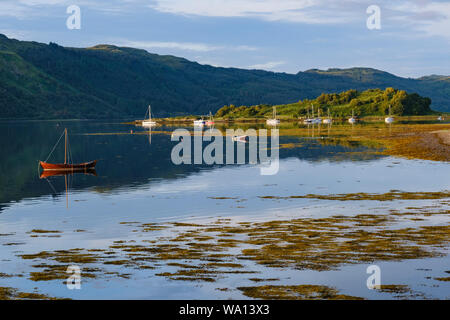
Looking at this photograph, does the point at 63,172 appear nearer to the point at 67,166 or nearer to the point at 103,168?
the point at 67,166

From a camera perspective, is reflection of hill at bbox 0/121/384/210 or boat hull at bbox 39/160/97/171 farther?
boat hull at bbox 39/160/97/171

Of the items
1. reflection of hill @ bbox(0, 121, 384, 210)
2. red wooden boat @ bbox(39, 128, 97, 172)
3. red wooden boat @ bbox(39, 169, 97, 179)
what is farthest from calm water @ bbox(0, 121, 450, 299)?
red wooden boat @ bbox(39, 128, 97, 172)

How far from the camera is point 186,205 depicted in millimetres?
44812

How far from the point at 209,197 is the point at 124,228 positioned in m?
14.8

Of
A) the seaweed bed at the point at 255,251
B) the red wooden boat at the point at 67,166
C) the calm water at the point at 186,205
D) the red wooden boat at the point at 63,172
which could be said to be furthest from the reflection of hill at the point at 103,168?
the seaweed bed at the point at 255,251

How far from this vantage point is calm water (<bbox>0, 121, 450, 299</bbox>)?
22.3m

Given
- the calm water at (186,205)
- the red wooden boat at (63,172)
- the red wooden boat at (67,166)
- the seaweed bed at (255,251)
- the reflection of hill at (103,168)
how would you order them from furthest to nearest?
the red wooden boat at (67,166)
the red wooden boat at (63,172)
the reflection of hill at (103,168)
the seaweed bed at (255,251)
the calm water at (186,205)

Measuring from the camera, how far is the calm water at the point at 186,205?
73.2 feet

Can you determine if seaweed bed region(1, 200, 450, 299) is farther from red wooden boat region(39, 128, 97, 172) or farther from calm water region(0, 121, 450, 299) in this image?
red wooden boat region(39, 128, 97, 172)

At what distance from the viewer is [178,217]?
39344 mm

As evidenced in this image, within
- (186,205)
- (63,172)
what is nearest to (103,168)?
(63,172)

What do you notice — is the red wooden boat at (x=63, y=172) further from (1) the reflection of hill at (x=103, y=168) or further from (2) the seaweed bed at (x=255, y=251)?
(2) the seaweed bed at (x=255, y=251)
